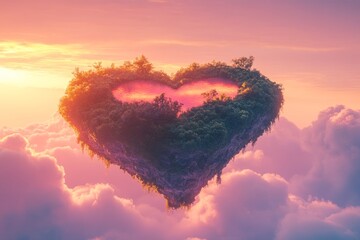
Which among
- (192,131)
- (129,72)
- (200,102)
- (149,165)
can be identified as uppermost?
(129,72)

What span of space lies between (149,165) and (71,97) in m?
8.39

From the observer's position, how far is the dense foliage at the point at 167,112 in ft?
78.3

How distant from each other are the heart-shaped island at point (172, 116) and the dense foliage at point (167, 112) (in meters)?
0.07

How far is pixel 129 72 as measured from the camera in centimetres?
3062

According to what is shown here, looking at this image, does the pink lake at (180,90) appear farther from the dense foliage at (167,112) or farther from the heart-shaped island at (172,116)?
the dense foliage at (167,112)

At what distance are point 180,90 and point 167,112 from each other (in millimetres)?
7662

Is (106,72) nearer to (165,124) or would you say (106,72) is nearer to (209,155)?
(165,124)

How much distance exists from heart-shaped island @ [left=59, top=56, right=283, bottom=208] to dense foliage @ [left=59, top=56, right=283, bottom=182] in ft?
0.22

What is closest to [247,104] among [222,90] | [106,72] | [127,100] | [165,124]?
[222,90]

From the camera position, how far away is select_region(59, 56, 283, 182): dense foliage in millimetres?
23859

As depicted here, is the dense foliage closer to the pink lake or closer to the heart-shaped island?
the heart-shaped island

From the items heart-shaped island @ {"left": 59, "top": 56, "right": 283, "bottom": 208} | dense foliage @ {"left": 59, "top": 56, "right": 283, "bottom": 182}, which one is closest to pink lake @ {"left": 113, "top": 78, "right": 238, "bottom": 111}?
A: heart-shaped island @ {"left": 59, "top": 56, "right": 283, "bottom": 208}

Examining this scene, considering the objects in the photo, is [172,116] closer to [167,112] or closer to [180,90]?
[167,112]

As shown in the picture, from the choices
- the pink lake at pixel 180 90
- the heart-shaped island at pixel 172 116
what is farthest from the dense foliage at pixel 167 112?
the pink lake at pixel 180 90
